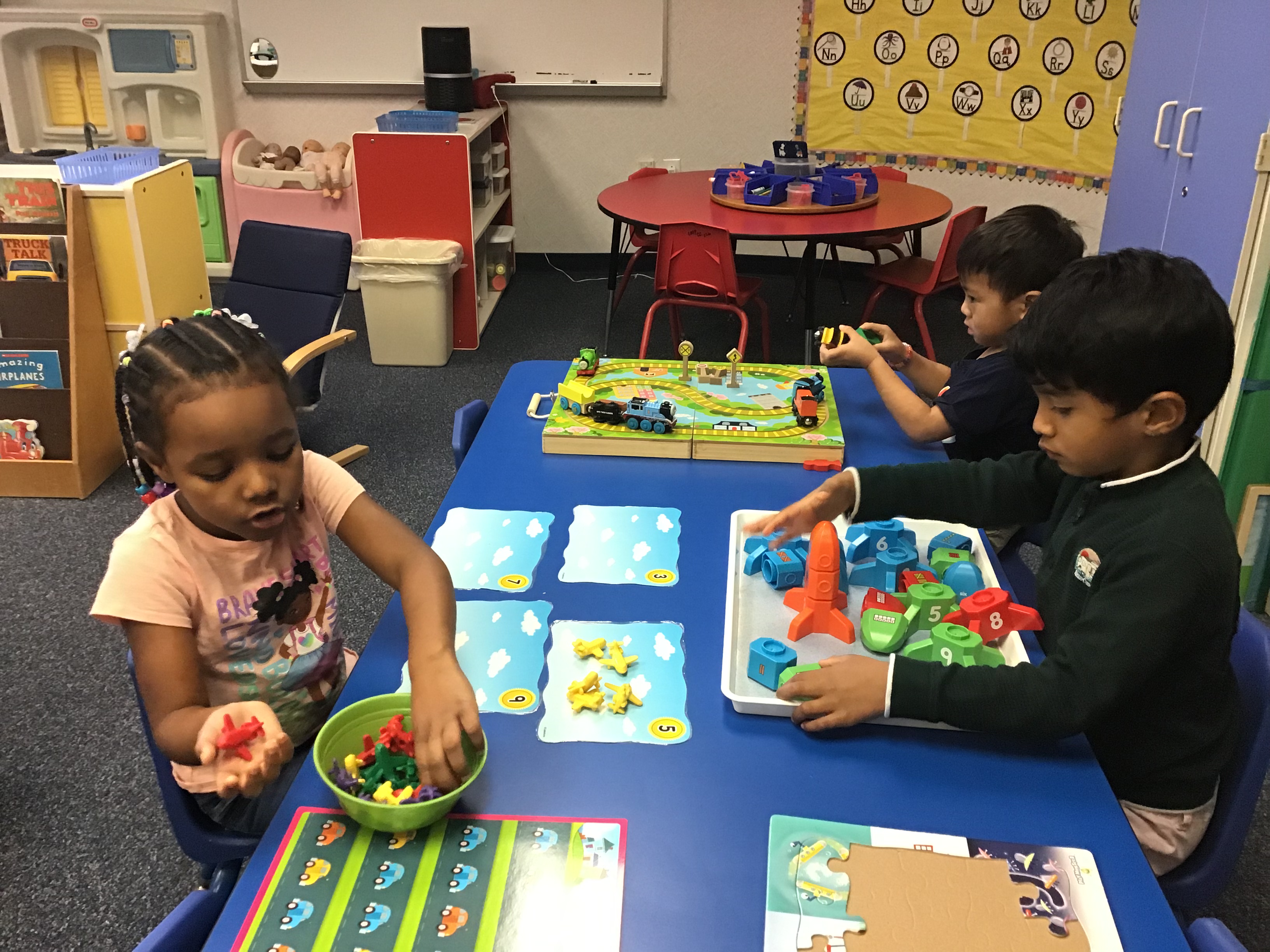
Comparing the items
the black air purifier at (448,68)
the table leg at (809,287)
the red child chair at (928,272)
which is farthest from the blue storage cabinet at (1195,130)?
the black air purifier at (448,68)

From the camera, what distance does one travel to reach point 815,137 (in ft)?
16.5

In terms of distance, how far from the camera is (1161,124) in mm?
3062

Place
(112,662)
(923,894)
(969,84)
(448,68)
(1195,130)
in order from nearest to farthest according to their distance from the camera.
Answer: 1. (923,894)
2. (112,662)
3. (1195,130)
4. (448,68)
5. (969,84)

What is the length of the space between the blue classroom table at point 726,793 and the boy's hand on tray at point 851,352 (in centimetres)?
76

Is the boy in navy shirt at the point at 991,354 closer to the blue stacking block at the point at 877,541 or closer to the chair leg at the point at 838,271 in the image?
the blue stacking block at the point at 877,541

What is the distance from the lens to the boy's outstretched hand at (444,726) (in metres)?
0.86

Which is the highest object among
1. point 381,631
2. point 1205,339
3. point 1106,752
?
point 1205,339

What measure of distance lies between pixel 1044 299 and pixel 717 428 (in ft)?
2.09

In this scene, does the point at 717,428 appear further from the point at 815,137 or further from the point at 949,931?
the point at 815,137

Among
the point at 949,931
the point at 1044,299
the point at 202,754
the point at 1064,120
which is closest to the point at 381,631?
the point at 202,754

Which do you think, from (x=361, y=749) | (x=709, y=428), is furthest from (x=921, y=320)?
(x=361, y=749)

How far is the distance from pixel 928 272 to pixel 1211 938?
10.8 feet

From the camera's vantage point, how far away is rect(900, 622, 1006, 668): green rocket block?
1.04 meters

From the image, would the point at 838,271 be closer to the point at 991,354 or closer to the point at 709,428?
the point at 991,354
